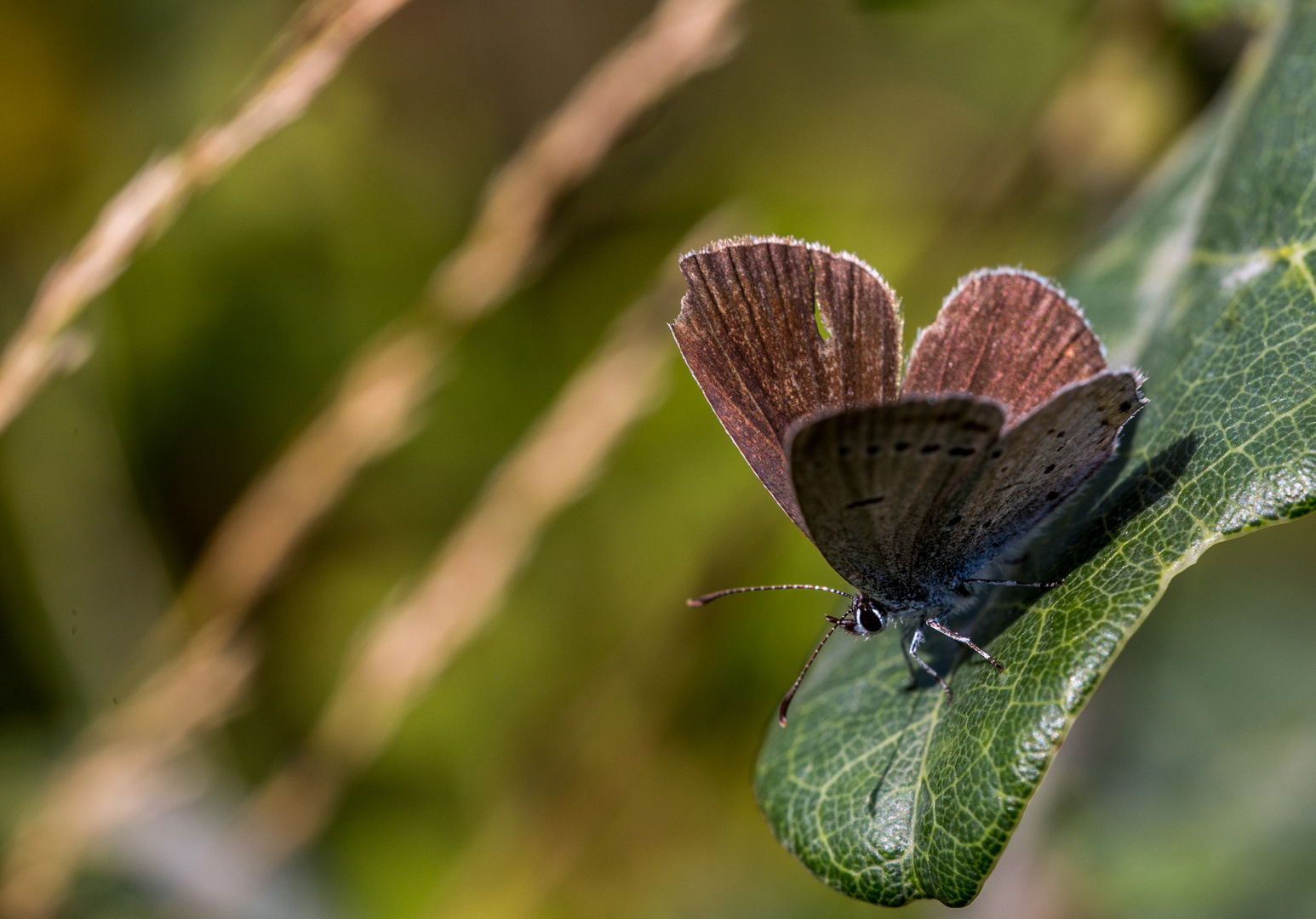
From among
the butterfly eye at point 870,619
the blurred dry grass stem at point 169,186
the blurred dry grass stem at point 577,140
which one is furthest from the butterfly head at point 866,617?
the blurred dry grass stem at point 169,186

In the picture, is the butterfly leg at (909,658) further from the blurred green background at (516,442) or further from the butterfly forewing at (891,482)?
the blurred green background at (516,442)

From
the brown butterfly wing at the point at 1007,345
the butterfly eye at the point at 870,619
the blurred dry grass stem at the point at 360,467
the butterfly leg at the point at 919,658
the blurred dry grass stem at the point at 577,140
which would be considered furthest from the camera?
the blurred dry grass stem at the point at 360,467

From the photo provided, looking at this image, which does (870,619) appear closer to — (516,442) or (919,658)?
(919,658)

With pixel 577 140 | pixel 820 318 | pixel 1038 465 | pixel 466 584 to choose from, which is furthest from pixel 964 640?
pixel 577 140

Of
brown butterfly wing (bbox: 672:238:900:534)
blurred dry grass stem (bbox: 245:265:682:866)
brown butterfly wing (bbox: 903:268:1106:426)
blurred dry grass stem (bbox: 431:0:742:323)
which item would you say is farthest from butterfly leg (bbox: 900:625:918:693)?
blurred dry grass stem (bbox: 431:0:742:323)

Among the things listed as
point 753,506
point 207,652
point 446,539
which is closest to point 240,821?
point 207,652

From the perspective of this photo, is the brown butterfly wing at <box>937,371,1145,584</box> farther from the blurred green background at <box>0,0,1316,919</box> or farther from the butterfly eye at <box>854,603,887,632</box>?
the blurred green background at <box>0,0,1316,919</box>
